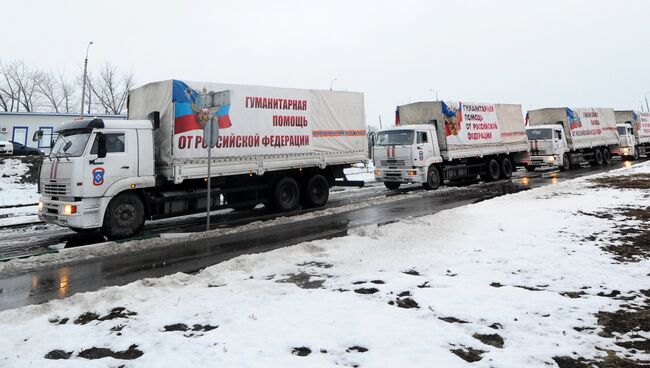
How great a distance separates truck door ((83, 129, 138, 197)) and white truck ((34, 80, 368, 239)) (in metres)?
0.02

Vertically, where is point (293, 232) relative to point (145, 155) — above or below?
below

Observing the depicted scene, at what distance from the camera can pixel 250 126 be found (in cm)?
1213

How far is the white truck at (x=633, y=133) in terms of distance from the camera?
31564mm

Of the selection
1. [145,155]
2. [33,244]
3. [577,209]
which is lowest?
[33,244]

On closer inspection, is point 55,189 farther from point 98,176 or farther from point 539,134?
point 539,134

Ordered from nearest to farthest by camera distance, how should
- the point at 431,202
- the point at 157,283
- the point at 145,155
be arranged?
1. the point at 157,283
2. the point at 145,155
3. the point at 431,202

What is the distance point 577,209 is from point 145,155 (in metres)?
11.0

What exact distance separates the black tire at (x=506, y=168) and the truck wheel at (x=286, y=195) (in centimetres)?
1301

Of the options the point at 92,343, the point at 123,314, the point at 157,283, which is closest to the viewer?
the point at 92,343

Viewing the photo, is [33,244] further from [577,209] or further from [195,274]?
[577,209]

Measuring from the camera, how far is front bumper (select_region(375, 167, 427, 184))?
55.8ft

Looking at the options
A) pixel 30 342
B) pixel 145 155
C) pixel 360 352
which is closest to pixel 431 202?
pixel 145 155

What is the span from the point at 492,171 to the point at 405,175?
6407 mm

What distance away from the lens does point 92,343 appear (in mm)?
3959
